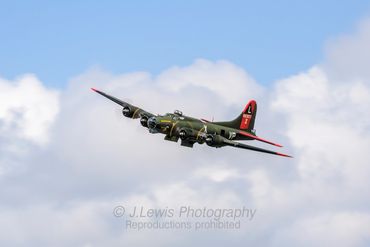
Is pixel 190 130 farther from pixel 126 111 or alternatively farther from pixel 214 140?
pixel 126 111

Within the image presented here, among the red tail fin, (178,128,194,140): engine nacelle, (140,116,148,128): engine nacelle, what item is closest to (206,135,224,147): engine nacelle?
(178,128,194,140): engine nacelle

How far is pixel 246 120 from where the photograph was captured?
4338 inches

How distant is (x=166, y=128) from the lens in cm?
10044

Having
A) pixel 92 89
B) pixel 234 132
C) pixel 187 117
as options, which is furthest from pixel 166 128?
pixel 92 89

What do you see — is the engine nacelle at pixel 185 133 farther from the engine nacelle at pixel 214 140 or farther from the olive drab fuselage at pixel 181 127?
the engine nacelle at pixel 214 140

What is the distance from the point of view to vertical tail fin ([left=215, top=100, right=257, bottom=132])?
109312 millimetres

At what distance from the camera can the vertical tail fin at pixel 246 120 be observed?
109312mm

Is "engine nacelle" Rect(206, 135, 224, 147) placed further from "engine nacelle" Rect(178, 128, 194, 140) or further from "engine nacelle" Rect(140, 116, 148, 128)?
Answer: "engine nacelle" Rect(140, 116, 148, 128)

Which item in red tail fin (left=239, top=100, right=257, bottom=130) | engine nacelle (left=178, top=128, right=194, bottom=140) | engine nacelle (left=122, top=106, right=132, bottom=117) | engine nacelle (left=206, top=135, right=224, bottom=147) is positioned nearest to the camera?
engine nacelle (left=178, top=128, right=194, bottom=140)

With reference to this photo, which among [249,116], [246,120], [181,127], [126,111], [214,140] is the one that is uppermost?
[249,116]

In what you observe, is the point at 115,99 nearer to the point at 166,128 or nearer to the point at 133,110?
the point at 133,110

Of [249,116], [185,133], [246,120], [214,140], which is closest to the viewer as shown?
[185,133]

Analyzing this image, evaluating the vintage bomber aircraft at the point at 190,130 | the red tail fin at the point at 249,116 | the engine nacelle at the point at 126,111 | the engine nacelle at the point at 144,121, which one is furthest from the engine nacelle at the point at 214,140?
the engine nacelle at the point at 126,111

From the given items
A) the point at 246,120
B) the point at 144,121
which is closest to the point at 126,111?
the point at 144,121
